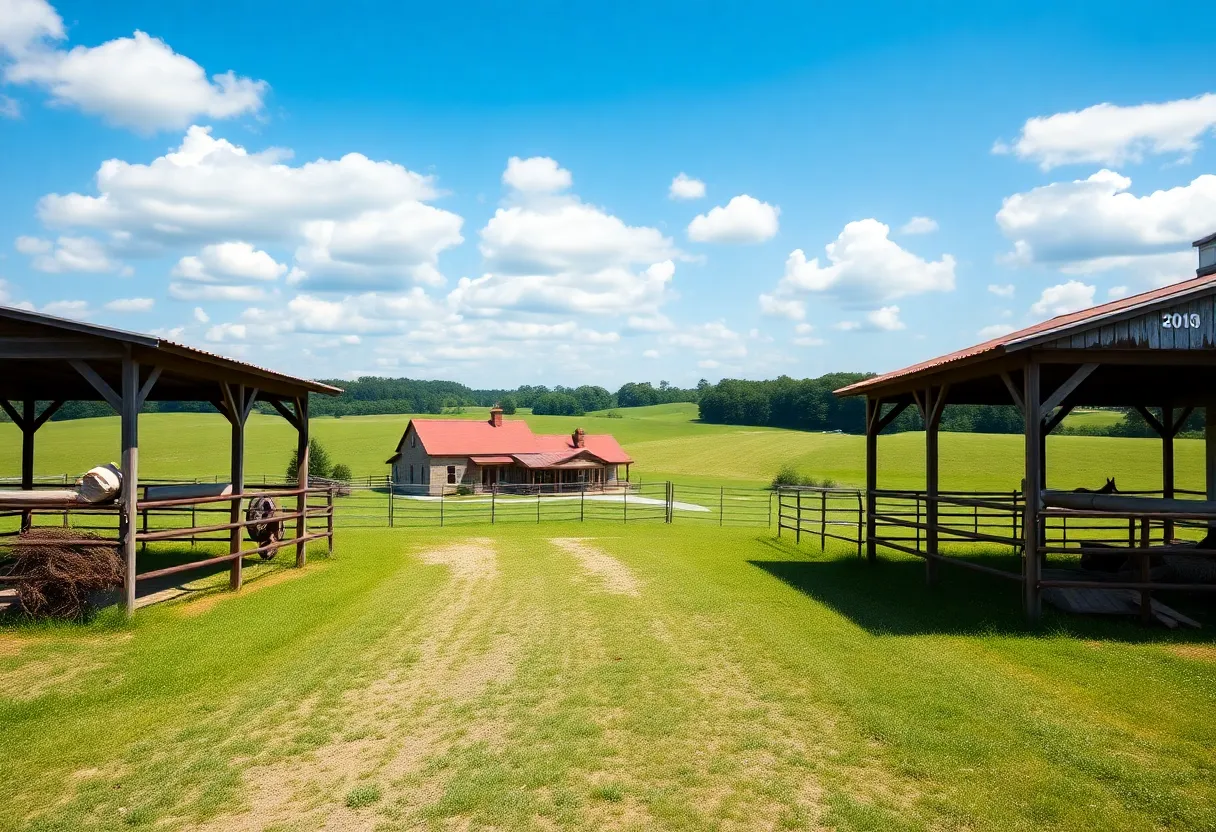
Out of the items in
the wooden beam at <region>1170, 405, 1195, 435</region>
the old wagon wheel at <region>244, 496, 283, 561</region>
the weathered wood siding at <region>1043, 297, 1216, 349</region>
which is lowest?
the old wagon wheel at <region>244, 496, 283, 561</region>

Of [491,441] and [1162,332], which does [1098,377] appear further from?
[491,441]

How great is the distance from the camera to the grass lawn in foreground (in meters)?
4.97

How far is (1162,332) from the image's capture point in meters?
9.99

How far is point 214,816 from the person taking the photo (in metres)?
4.89

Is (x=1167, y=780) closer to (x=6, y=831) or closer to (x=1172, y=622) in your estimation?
(x=1172, y=622)

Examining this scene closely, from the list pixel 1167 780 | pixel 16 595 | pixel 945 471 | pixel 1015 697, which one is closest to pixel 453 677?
pixel 1015 697

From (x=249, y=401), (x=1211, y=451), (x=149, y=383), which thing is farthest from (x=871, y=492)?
(x=149, y=383)

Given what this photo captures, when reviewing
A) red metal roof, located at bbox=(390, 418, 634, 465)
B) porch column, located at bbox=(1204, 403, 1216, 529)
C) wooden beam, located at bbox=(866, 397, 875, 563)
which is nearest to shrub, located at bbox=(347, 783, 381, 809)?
wooden beam, located at bbox=(866, 397, 875, 563)

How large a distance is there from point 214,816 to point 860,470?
56.3 m

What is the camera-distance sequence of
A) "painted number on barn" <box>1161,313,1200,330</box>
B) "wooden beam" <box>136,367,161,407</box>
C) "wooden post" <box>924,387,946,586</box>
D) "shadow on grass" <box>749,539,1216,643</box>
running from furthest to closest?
"wooden post" <box>924,387,946,586</box> → "wooden beam" <box>136,367,161,407</box> → "painted number on barn" <box>1161,313,1200,330</box> → "shadow on grass" <box>749,539,1216,643</box>

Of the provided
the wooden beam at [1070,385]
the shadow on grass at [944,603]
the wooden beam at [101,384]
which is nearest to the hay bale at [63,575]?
the wooden beam at [101,384]

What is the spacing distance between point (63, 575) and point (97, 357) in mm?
2712

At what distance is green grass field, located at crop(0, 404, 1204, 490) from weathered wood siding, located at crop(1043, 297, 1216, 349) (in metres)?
39.4

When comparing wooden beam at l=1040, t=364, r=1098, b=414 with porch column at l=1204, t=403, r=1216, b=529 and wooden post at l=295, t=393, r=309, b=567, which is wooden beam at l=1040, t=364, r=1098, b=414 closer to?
porch column at l=1204, t=403, r=1216, b=529
